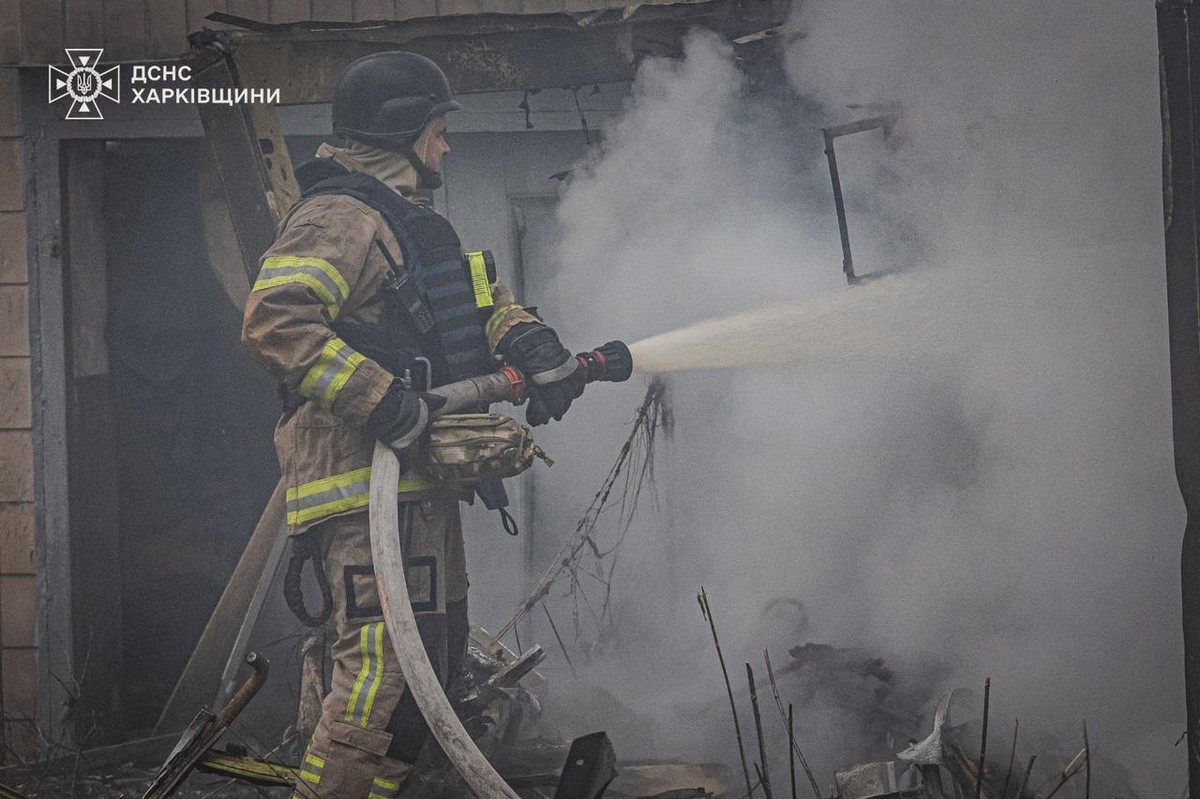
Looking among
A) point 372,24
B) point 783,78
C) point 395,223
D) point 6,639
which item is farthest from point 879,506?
point 6,639

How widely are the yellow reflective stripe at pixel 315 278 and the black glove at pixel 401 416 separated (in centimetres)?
41

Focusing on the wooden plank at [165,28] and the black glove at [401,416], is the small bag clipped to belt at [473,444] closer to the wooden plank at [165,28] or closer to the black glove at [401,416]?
the black glove at [401,416]

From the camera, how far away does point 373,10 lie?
4.98 m

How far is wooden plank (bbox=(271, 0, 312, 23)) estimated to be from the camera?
4.98m

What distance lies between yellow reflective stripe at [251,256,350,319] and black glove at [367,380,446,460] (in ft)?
1.35

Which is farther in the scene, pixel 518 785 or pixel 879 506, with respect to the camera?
pixel 879 506

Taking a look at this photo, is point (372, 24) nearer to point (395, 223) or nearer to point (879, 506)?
point (395, 223)

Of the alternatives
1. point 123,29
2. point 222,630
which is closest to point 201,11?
point 123,29

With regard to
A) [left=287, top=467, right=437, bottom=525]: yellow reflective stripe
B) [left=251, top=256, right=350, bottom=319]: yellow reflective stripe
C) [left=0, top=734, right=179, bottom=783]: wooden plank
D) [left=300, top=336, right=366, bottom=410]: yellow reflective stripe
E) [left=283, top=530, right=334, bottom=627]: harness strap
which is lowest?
[left=0, top=734, right=179, bottom=783]: wooden plank

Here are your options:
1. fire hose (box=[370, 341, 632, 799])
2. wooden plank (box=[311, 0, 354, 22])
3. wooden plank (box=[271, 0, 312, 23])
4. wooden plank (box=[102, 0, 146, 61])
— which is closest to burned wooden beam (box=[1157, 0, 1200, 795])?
fire hose (box=[370, 341, 632, 799])

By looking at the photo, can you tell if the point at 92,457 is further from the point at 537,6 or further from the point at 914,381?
the point at 914,381

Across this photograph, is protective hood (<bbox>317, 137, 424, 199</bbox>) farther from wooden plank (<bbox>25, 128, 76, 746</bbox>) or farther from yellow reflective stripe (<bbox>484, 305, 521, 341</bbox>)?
wooden plank (<bbox>25, 128, 76, 746</bbox>)

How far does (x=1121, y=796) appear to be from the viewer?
164 inches

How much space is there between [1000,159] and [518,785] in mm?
3394
